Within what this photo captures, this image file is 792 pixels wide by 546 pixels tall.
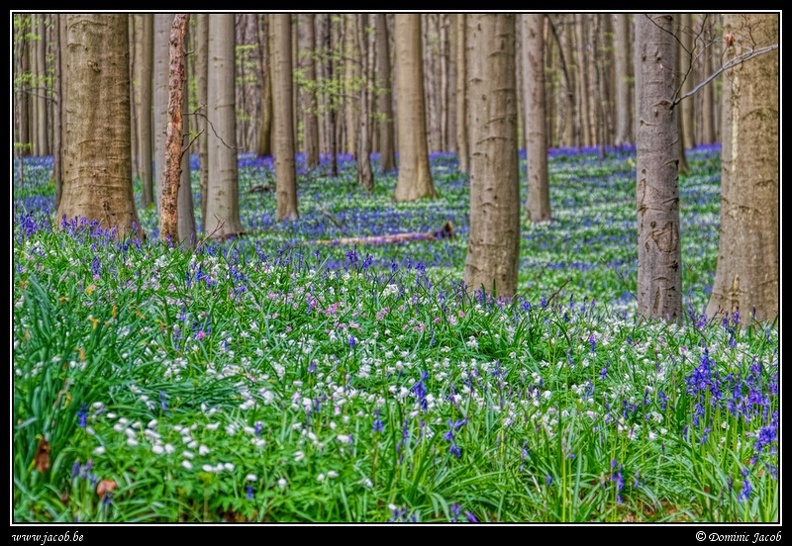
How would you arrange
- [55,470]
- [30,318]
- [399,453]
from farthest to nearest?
[30,318] < [399,453] < [55,470]

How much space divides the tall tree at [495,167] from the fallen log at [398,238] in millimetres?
5904

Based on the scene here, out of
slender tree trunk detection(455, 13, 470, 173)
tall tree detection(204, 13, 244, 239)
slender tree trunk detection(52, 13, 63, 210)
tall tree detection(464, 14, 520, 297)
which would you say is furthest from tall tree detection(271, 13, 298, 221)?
tall tree detection(464, 14, 520, 297)

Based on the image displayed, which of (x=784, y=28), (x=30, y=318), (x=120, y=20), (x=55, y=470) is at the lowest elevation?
(x=55, y=470)

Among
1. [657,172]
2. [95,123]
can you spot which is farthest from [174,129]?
[657,172]

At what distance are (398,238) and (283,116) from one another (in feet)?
17.0

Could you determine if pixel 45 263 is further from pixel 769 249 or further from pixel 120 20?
pixel 769 249

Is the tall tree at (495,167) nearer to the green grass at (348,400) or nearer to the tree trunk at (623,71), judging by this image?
the green grass at (348,400)

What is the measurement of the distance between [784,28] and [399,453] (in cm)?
541

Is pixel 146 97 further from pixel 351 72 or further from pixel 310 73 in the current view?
pixel 351 72

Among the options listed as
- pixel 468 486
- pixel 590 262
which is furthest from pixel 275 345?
pixel 590 262

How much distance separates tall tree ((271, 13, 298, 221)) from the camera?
19.5 metres

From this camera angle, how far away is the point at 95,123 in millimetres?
8250

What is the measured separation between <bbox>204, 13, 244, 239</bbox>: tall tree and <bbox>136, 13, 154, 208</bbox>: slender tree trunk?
2743 mm

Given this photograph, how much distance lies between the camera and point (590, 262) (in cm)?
1533
